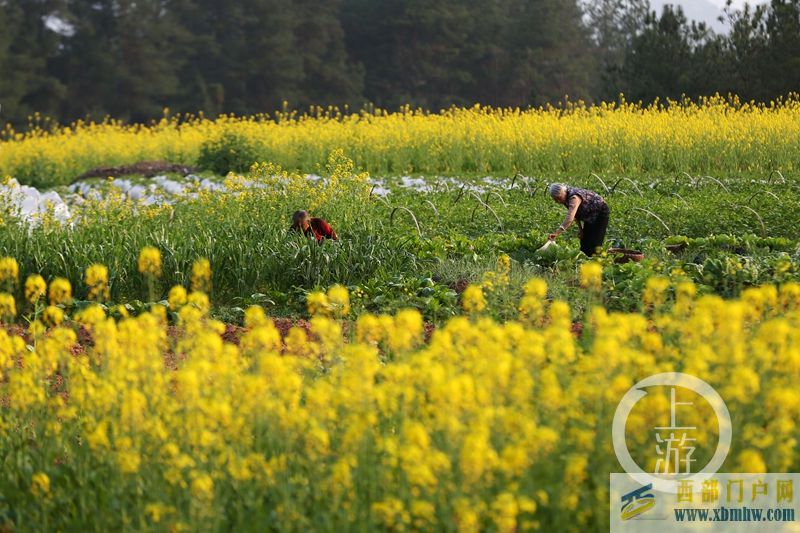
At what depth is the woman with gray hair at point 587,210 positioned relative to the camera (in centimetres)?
850

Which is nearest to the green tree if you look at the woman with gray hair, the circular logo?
the woman with gray hair

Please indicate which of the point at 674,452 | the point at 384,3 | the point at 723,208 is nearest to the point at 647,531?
the point at 674,452

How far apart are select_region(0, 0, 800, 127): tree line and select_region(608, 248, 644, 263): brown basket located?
21341 mm

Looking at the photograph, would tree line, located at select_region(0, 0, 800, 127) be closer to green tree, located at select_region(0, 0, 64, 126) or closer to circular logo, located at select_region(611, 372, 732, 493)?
green tree, located at select_region(0, 0, 64, 126)

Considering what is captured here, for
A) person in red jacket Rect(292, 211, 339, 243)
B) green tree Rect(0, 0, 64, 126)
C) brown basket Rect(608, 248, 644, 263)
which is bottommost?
brown basket Rect(608, 248, 644, 263)

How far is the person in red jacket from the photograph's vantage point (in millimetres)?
8219

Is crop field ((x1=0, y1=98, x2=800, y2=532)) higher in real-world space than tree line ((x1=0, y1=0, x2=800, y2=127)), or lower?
lower

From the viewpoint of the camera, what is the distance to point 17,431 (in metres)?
4.37

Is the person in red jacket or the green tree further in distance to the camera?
the green tree

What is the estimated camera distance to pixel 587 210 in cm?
860

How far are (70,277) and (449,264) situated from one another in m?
3.10

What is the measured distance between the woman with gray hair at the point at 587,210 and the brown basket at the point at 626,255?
19cm

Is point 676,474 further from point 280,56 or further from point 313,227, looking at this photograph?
point 280,56

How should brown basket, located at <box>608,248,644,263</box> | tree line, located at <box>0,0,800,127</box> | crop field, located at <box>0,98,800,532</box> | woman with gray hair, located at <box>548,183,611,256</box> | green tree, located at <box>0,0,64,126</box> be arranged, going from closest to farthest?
1. crop field, located at <box>0,98,800,532</box>
2. brown basket, located at <box>608,248,644,263</box>
3. woman with gray hair, located at <box>548,183,611,256</box>
4. green tree, located at <box>0,0,64,126</box>
5. tree line, located at <box>0,0,800,127</box>
